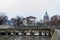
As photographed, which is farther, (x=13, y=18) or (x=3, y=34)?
(x=13, y=18)

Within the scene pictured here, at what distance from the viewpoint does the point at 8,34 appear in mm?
21438

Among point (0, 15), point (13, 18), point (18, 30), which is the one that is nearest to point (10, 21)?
point (13, 18)

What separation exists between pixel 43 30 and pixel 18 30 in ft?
10.0

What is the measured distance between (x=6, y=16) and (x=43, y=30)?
3152 cm

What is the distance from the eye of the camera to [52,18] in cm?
5772

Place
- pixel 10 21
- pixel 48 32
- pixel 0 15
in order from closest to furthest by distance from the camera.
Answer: pixel 48 32, pixel 0 15, pixel 10 21

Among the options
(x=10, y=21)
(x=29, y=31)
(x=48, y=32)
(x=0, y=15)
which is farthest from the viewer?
(x=10, y=21)

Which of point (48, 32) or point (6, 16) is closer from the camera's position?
point (48, 32)

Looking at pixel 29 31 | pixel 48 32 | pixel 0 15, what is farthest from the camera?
pixel 0 15

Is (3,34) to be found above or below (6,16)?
below

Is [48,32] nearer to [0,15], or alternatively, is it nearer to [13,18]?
[0,15]

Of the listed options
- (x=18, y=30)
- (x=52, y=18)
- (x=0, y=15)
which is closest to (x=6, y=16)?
(x=0, y=15)

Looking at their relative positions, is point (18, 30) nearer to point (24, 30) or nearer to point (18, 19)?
point (24, 30)

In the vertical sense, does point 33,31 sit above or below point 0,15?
below
